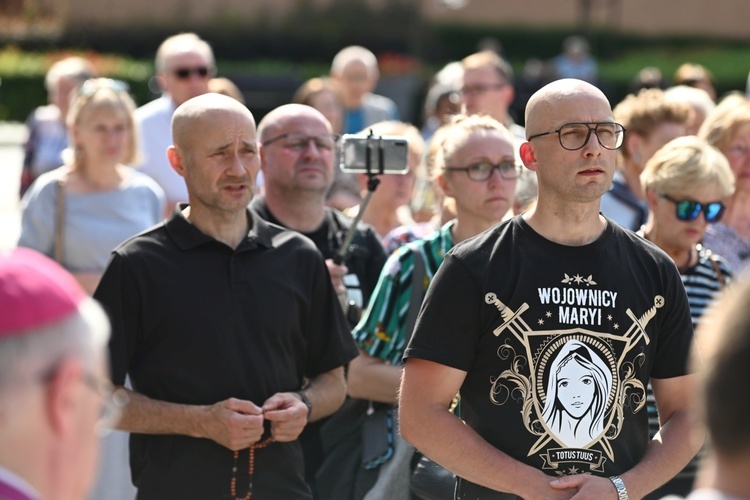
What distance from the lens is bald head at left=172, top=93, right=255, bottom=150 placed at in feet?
Answer: 14.5

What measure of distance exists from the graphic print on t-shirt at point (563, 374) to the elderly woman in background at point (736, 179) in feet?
7.97

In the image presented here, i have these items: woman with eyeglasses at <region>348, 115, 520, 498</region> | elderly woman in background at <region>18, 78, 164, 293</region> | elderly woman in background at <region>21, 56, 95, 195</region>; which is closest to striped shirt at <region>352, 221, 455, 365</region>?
woman with eyeglasses at <region>348, 115, 520, 498</region>

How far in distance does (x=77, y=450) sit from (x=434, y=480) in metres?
2.43

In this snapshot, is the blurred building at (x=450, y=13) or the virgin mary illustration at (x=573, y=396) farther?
the blurred building at (x=450, y=13)

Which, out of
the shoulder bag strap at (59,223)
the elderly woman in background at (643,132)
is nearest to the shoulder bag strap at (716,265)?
the elderly woman in background at (643,132)

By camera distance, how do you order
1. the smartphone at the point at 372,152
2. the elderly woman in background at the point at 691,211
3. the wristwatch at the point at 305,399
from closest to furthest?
the wristwatch at the point at 305,399 → the smartphone at the point at 372,152 → the elderly woman in background at the point at 691,211

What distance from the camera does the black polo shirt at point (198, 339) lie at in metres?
4.12

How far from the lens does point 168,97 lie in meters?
7.94

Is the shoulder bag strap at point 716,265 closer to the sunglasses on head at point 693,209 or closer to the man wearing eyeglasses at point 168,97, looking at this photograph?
the sunglasses on head at point 693,209

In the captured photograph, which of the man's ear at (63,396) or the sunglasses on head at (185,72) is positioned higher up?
the sunglasses on head at (185,72)

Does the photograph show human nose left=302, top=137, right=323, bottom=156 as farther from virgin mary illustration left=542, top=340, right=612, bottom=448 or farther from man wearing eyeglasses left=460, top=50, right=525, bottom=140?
man wearing eyeglasses left=460, top=50, right=525, bottom=140

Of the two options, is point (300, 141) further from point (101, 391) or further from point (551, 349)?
point (101, 391)

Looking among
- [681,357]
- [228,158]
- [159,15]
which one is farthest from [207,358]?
[159,15]

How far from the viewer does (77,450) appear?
6.33 ft
